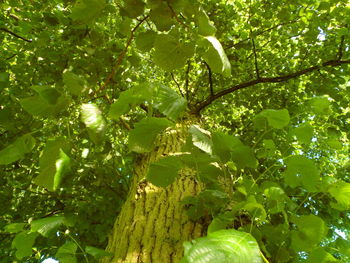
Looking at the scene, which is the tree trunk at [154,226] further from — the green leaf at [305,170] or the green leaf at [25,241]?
the green leaf at [305,170]

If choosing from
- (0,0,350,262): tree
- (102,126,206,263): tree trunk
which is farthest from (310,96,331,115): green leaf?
(102,126,206,263): tree trunk

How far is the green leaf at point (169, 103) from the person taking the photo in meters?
0.89

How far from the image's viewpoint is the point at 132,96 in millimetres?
922

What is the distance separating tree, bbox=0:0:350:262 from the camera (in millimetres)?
972

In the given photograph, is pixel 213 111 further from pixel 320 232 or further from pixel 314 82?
pixel 320 232

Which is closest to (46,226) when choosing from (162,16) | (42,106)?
(42,106)

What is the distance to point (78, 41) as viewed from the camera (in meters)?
2.50

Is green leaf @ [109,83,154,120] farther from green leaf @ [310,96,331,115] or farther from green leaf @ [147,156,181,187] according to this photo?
green leaf @ [310,96,331,115]

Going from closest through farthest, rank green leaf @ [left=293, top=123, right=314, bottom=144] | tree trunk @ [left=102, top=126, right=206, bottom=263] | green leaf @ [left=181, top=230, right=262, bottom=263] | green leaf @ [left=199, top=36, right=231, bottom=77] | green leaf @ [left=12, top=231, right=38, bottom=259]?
1. green leaf @ [left=181, top=230, right=262, bottom=263]
2. green leaf @ [left=199, top=36, right=231, bottom=77]
3. green leaf @ [left=12, top=231, right=38, bottom=259]
4. green leaf @ [left=293, top=123, right=314, bottom=144]
5. tree trunk @ [left=102, top=126, right=206, bottom=263]

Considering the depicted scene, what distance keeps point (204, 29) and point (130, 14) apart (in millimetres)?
436

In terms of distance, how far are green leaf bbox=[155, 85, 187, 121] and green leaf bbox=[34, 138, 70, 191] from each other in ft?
1.14

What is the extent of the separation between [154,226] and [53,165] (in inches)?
36.3

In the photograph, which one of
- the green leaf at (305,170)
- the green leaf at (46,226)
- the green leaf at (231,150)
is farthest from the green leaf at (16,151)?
the green leaf at (305,170)

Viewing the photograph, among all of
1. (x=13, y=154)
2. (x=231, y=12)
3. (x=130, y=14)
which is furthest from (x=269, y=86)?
(x=13, y=154)
